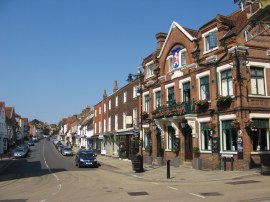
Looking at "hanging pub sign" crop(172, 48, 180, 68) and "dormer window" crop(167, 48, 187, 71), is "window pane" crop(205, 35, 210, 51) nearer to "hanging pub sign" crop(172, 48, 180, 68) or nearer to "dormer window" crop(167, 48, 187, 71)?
"dormer window" crop(167, 48, 187, 71)

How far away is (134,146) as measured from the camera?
3653cm

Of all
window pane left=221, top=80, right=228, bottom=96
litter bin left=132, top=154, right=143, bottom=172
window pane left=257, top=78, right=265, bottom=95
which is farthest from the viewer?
litter bin left=132, top=154, right=143, bottom=172

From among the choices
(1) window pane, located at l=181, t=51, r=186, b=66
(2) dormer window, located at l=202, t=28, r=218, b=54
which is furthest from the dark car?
(2) dormer window, located at l=202, t=28, r=218, b=54

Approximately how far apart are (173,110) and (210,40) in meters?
6.29

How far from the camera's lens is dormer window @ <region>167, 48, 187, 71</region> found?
27344mm

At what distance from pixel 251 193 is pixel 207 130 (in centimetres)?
1133

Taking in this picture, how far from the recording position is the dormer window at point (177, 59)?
27344 mm

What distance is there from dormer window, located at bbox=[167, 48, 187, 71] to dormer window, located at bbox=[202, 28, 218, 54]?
278 centimetres

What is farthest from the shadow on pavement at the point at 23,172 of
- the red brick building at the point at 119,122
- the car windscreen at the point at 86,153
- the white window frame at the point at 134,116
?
the white window frame at the point at 134,116

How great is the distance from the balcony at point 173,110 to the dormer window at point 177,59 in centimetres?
326

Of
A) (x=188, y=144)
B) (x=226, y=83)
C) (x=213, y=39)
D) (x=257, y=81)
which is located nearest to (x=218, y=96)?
(x=226, y=83)

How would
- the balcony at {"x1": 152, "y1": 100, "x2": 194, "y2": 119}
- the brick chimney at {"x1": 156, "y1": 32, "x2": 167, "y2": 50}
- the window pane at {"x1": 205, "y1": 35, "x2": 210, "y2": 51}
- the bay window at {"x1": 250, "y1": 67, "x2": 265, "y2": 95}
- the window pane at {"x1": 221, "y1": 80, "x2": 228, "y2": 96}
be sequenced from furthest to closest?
1. the brick chimney at {"x1": 156, "y1": 32, "x2": 167, "y2": 50}
2. the balcony at {"x1": 152, "y1": 100, "x2": 194, "y2": 119}
3. the window pane at {"x1": 205, "y1": 35, "x2": 210, "y2": 51}
4. the window pane at {"x1": 221, "y1": 80, "x2": 228, "y2": 96}
5. the bay window at {"x1": 250, "y1": 67, "x2": 265, "y2": 95}

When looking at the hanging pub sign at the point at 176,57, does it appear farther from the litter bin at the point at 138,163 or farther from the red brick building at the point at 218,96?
the litter bin at the point at 138,163

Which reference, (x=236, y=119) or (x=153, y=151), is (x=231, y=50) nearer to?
(x=236, y=119)
